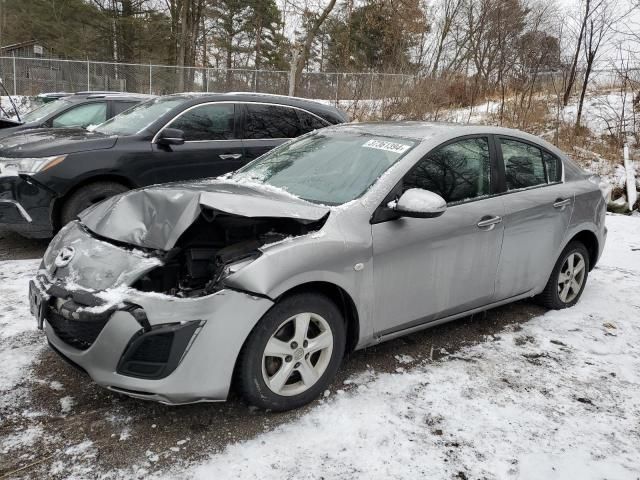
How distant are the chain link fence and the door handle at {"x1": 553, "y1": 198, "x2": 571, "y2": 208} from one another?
17.0 metres

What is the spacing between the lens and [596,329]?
4.30 m

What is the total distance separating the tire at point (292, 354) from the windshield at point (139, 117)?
3999mm

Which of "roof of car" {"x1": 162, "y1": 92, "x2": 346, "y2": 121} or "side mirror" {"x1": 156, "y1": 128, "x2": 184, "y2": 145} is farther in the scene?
"roof of car" {"x1": 162, "y1": 92, "x2": 346, "y2": 121}

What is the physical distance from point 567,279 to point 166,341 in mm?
3627

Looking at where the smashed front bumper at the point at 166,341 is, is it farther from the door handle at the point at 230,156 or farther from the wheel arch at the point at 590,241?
the door handle at the point at 230,156

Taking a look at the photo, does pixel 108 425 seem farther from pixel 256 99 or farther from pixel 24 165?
pixel 256 99

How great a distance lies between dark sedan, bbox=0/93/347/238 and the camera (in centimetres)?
517

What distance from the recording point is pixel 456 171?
368 centimetres

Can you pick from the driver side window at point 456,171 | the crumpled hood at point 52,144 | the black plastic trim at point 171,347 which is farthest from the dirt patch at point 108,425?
the crumpled hood at point 52,144

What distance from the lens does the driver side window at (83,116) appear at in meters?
9.05

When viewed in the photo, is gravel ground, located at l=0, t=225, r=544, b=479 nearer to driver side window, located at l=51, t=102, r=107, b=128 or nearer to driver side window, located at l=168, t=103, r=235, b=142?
driver side window, located at l=168, t=103, r=235, b=142

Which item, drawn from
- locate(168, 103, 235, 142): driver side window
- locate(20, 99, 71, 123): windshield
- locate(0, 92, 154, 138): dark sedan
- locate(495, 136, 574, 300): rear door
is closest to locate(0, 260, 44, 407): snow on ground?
locate(168, 103, 235, 142): driver side window

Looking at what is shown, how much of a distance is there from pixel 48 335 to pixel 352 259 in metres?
1.70

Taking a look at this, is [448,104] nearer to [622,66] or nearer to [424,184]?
[622,66]
